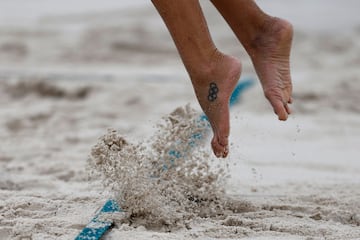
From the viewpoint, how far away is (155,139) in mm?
2404

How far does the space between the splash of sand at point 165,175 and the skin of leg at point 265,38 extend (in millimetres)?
295

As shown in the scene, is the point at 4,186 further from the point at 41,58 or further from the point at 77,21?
the point at 77,21

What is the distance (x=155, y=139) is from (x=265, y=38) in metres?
0.50

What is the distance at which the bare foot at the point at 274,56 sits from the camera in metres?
2.15

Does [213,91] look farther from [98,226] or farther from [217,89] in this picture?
[98,226]

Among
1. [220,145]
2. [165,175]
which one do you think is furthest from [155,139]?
[220,145]

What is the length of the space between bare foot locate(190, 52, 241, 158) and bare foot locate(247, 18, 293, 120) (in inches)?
7.6

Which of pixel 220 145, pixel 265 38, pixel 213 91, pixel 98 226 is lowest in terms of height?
pixel 98 226

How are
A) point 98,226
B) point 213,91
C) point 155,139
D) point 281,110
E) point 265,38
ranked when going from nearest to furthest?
point 98,226 < point 213,91 < point 281,110 < point 265,38 < point 155,139

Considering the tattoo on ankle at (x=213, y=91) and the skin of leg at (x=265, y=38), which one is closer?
the tattoo on ankle at (x=213, y=91)

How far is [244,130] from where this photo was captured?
3467 mm

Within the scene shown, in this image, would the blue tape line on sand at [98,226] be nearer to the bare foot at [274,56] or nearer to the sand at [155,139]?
the sand at [155,139]

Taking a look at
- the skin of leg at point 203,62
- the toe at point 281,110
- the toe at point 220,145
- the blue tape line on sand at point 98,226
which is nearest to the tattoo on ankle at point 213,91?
the skin of leg at point 203,62

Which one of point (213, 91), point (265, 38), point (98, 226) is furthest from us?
point (265, 38)
